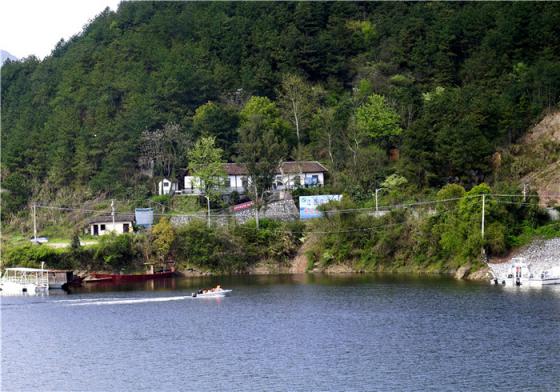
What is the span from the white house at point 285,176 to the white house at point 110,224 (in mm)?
7543

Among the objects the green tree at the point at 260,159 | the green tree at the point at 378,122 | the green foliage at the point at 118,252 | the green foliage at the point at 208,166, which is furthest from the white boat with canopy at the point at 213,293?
the green tree at the point at 378,122

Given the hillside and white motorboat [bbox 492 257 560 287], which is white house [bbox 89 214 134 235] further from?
white motorboat [bbox 492 257 560 287]

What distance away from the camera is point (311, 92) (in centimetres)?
11388

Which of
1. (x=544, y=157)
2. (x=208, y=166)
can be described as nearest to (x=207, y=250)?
(x=208, y=166)

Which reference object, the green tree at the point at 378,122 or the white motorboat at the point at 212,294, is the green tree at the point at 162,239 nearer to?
the white motorboat at the point at 212,294

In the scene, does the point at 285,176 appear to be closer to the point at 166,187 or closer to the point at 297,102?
the point at 166,187

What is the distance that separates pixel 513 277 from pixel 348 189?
22.9 metres

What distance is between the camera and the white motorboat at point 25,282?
3110 inches

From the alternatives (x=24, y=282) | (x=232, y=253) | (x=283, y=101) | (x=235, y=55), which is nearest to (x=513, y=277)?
(x=232, y=253)

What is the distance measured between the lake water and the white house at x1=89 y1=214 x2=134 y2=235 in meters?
17.0

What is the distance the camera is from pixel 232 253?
87.2m

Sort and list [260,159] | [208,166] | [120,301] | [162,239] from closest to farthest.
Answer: [120,301], [162,239], [260,159], [208,166]

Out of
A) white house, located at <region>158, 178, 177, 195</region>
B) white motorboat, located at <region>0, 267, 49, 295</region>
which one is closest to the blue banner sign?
white house, located at <region>158, 178, 177, 195</region>

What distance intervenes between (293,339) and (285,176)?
144 ft
